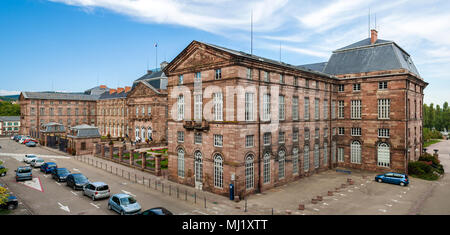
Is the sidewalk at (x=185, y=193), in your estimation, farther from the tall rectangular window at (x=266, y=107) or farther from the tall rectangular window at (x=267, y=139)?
the tall rectangular window at (x=266, y=107)

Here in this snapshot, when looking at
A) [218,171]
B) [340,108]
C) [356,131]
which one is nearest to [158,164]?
[218,171]

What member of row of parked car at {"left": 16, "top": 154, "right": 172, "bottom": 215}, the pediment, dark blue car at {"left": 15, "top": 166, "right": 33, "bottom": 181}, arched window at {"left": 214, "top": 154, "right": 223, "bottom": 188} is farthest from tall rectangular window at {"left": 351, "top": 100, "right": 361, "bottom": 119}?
dark blue car at {"left": 15, "top": 166, "right": 33, "bottom": 181}

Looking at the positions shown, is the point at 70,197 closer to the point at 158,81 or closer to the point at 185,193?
the point at 185,193

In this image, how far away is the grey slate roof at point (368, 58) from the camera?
36.8 metres

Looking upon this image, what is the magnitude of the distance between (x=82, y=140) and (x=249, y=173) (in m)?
36.4

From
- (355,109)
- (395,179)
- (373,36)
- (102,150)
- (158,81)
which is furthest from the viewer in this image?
(158,81)

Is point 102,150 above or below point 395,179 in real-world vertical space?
above

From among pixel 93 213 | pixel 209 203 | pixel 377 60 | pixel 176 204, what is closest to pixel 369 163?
pixel 377 60

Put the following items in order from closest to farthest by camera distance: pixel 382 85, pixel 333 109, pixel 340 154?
pixel 382 85, pixel 333 109, pixel 340 154

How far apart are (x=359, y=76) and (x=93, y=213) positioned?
35.9 m

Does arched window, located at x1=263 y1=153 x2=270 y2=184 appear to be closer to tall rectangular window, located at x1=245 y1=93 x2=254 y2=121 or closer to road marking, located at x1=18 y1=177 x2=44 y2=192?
tall rectangular window, located at x1=245 y1=93 x2=254 y2=121

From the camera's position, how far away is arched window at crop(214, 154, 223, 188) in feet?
82.8

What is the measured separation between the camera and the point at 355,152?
38.2m

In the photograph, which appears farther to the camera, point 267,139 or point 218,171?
point 267,139
